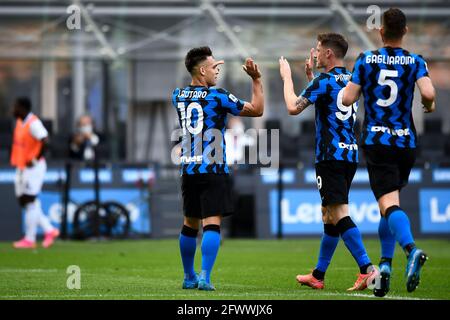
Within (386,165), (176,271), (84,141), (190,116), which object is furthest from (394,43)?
(84,141)

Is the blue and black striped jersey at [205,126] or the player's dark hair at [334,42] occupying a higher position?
the player's dark hair at [334,42]

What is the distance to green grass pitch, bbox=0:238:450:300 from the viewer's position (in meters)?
9.64

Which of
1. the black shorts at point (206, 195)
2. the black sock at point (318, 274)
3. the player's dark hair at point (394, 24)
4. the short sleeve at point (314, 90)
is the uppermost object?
the player's dark hair at point (394, 24)

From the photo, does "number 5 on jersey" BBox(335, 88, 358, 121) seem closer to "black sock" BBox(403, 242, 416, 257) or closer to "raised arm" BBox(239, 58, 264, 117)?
"raised arm" BBox(239, 58, 264, 117)

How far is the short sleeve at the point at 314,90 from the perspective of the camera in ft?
33.1

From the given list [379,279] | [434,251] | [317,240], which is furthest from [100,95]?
[379,279]

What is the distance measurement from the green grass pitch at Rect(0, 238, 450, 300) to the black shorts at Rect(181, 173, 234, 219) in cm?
71

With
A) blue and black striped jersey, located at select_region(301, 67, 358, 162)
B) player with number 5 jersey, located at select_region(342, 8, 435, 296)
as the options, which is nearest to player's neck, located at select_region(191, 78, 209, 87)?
blue and black striped jersey, located at select_region(301, 67, 358, 162)

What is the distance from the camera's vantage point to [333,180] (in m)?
10.2

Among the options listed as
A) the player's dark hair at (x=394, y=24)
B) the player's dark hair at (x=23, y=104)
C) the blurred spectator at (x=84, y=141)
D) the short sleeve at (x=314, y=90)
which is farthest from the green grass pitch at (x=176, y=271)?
the blurred spectator at (x=84, y=141)

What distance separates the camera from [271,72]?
2683cm

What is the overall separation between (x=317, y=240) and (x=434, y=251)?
381cm

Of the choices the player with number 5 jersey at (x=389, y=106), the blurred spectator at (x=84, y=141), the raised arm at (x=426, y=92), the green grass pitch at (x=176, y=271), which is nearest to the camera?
the raised arm at (x=426, y=92)

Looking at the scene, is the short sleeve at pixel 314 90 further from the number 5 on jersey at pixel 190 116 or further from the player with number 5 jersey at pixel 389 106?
the number 5 on jersey at pixel 190 116
